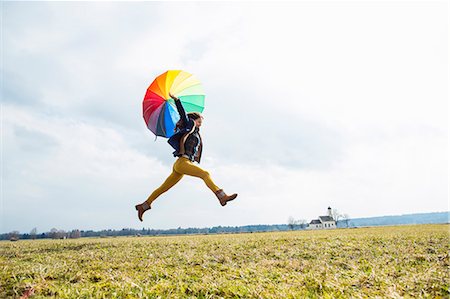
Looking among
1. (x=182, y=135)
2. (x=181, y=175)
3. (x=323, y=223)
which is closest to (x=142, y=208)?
(x=181, y=175)

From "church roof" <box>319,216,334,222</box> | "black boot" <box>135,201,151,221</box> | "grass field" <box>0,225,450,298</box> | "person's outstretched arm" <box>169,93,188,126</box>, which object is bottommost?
"church roof" <box>319,216,334,222</box>

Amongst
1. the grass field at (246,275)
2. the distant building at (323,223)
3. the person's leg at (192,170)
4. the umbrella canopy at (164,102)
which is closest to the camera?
the grass field at (246,275)

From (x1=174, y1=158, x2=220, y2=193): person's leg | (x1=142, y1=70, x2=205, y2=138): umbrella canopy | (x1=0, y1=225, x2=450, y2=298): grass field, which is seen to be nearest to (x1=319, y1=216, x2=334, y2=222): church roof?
(x1=0, y1=225, x2=450, y2=298): grass field

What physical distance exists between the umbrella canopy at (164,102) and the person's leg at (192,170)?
105 cm

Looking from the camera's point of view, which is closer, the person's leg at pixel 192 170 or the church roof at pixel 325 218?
the person's leg at pixel 192 170

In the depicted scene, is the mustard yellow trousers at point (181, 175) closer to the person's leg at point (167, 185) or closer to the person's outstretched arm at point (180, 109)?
the person's leg at point (167, 185)

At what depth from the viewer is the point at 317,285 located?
16.0 feet

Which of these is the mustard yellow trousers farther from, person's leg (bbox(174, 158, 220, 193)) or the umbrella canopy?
the umbrella canopy

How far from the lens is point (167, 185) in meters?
6.60

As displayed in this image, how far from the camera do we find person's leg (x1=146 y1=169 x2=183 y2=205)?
6.54m

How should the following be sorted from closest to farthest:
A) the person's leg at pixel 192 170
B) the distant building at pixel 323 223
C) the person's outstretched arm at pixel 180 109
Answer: the person's leg at pixel 192 170 < the person's outstretched arm at pixel 180 109 < the distant building at pixel 323 223

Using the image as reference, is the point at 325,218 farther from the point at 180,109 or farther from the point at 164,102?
the point at 180,109

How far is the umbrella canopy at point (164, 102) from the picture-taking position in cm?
697

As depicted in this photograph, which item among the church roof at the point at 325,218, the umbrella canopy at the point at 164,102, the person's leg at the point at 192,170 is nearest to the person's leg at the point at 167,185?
the person's leg at the point at 192,170
